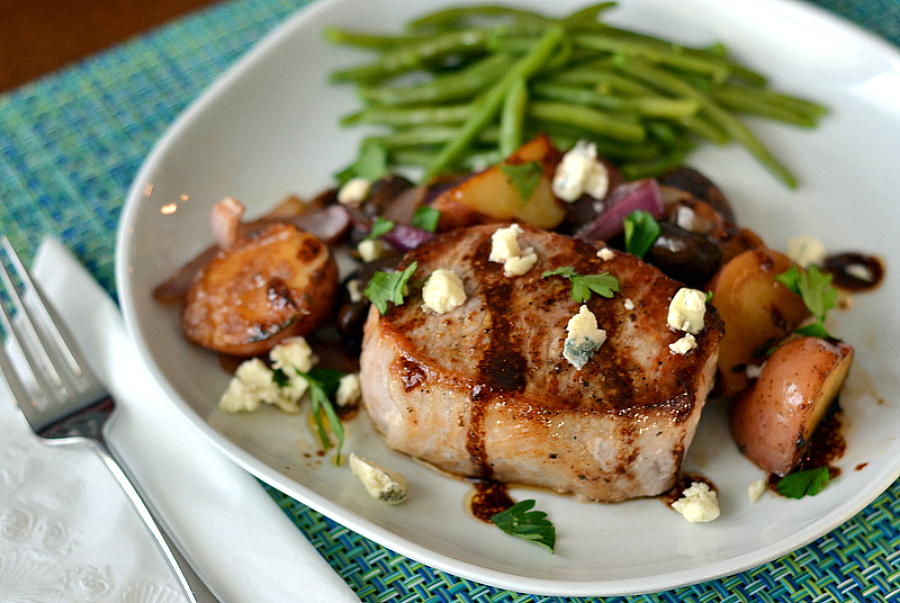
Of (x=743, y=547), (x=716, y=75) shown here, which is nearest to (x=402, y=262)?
(x=743, y=547)

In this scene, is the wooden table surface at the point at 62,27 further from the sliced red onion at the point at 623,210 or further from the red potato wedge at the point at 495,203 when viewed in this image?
the sliced red onion at the point at 623,210

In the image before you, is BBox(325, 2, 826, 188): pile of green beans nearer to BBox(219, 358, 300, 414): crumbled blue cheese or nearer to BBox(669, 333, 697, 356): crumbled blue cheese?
BBox(219, 358, 300, 414): crumbled blue cheese

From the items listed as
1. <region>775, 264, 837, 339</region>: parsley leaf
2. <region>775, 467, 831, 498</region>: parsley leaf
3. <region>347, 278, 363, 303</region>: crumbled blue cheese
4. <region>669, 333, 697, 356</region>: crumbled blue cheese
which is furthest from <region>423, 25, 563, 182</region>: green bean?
<region>775, 467, 831, 498</region>: parsley leaf

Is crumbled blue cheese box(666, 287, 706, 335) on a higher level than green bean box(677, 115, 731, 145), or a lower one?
higher

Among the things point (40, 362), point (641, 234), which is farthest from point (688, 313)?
point (40, 362)

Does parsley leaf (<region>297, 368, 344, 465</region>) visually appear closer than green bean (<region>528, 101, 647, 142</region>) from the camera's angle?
Yes

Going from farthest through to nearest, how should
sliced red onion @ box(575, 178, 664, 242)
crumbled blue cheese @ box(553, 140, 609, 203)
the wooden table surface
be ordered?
the wooden table surface → crumbled blue cheese @ box(553, 140, 609, 203) → sliced red onion @ box(575, 178, 664, 242)

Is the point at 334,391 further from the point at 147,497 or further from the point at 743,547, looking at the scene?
the point at 743,547
